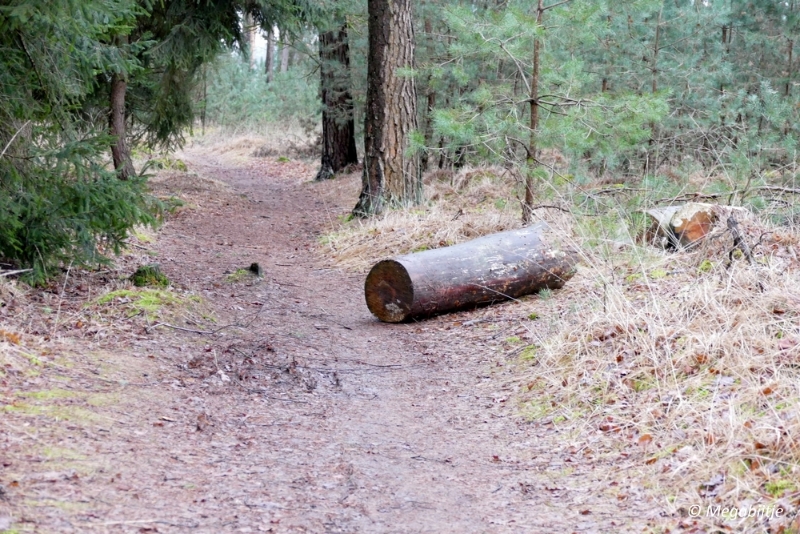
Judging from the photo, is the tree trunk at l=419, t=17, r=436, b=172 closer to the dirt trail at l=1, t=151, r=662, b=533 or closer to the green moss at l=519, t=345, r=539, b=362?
the dirt trail at l=1, t=151, r=662, b=533

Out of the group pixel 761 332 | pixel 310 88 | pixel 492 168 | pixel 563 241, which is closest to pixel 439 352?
pixel 563 241

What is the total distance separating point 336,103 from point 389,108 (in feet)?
20.1

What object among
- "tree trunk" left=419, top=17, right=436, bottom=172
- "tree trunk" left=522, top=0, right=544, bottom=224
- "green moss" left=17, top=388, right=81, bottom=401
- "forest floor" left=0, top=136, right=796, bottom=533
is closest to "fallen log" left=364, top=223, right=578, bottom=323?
"forest floor" left=0, top=136, right=796, bottom=533

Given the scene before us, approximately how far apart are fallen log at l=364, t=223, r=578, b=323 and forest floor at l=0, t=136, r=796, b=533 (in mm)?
183

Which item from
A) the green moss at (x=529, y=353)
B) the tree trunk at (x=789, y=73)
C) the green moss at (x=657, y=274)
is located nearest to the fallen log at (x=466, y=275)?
the green moss at (x=657, y=274)

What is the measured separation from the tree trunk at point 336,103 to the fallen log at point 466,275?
1028 centimetres

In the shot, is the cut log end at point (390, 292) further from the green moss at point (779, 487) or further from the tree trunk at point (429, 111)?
the tree trunk at point (429, 111)

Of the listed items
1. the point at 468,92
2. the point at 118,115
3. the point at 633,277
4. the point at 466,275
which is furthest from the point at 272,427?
the point at 468,92

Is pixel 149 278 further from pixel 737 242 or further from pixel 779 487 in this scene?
pixel 779 487

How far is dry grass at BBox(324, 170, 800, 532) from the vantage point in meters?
3.55

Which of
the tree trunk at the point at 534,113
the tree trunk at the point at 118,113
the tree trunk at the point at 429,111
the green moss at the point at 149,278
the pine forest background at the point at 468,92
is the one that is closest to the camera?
the pine forest background at the point at 468,92

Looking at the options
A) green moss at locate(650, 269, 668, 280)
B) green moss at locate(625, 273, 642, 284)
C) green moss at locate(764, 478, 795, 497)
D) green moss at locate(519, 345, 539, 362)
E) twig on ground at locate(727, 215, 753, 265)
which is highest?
twig on ground at locate(727, 215, 753, 265)

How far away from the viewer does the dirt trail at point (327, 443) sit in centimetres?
347

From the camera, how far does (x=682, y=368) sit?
4.62 m
